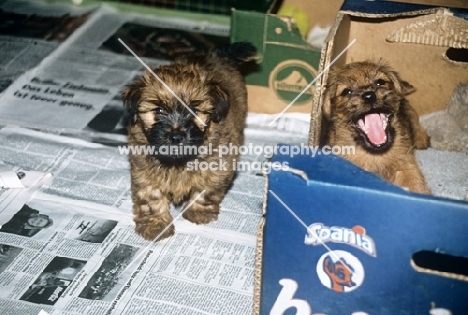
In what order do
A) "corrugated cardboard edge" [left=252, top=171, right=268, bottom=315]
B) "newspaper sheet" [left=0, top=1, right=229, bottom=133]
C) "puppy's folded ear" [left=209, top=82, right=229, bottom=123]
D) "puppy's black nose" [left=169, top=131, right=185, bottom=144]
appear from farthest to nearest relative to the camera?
"newspaper sheet" [left=0, top=1, right=229, bottom=133] → "puppy's folded ear" [left=209, top=82, right=229, bottom=123] → "puppy's black nose" [left=169, top=131, right=185, bottom=144] → "corrugated cardboard edge" [left=252, top=171, right=268, bottom=315]

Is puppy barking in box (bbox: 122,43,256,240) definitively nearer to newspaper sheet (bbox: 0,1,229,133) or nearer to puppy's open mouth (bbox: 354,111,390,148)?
puppy's open mouth (bbox: 354,111,390,148)

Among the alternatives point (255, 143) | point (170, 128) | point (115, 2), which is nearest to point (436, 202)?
point (170, 128)

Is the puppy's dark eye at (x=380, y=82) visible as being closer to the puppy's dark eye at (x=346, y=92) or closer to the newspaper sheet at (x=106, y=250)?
the puppy's dark eye at (x=346, y=92)

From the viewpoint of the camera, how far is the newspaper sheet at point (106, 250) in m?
1.79

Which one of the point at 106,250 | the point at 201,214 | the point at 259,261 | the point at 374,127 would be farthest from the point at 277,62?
the point at 259,261

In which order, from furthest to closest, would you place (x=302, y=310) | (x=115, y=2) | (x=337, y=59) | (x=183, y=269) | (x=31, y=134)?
(x=115, y=2) < (x=31, y=134) < (x=337, y=59) < (x=183, y=269) < (x=302, y=310)

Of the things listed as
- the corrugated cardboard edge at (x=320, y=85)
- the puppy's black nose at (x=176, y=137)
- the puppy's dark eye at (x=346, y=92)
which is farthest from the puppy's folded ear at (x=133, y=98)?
the puppy's dark eye at (x=346, y=92)

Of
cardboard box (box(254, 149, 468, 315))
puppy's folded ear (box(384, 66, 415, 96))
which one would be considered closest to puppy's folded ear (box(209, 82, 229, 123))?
cardboard box (box(254, 149, 468, 315))

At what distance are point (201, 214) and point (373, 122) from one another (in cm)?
83

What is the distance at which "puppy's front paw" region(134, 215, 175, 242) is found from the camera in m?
2.05

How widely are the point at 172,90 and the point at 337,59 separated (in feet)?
2.70

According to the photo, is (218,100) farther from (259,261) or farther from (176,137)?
(259,261)

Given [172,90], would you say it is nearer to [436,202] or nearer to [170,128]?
[170,128]

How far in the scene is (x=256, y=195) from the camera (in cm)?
230
